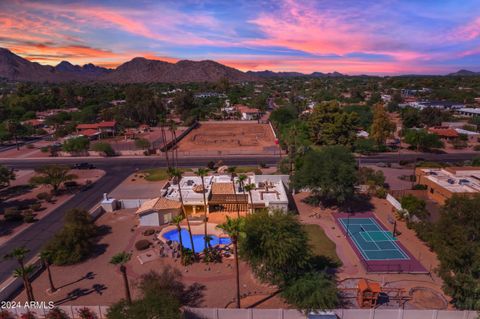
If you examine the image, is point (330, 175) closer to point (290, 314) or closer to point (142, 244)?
point (290, 314)

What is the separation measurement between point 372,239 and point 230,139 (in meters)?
60.4

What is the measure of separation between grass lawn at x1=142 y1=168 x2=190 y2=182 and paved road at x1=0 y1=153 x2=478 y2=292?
3552 millimetres

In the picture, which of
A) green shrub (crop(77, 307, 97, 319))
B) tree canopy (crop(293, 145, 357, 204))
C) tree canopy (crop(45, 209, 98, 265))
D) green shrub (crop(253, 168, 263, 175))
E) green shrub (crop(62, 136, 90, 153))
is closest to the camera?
green shrub (crop(77, 307, 97, 319))

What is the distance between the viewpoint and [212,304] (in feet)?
83.9

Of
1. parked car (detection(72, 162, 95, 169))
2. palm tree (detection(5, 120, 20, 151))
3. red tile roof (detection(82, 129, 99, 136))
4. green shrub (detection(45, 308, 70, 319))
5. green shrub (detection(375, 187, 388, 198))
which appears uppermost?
palm tree (detection(5, 120, 20, 151))

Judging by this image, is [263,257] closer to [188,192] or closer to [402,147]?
[188,192]

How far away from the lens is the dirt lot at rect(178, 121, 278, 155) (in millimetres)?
79875

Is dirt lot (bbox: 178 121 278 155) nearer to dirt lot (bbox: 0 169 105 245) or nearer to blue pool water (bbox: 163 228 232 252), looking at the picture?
dirt lot (bbox: 0 169 105 245)

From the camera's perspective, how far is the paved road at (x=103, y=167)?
38.0 metres

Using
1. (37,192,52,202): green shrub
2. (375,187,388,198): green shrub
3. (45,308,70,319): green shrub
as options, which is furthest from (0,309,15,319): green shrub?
(375,187,388,198): green shrub

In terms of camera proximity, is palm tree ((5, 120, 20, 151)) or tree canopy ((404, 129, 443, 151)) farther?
palm tree ((5, 120, 20, 151))

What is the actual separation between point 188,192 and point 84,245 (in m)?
15.2

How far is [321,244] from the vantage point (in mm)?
34875

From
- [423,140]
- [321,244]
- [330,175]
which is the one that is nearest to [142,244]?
[321,244]
